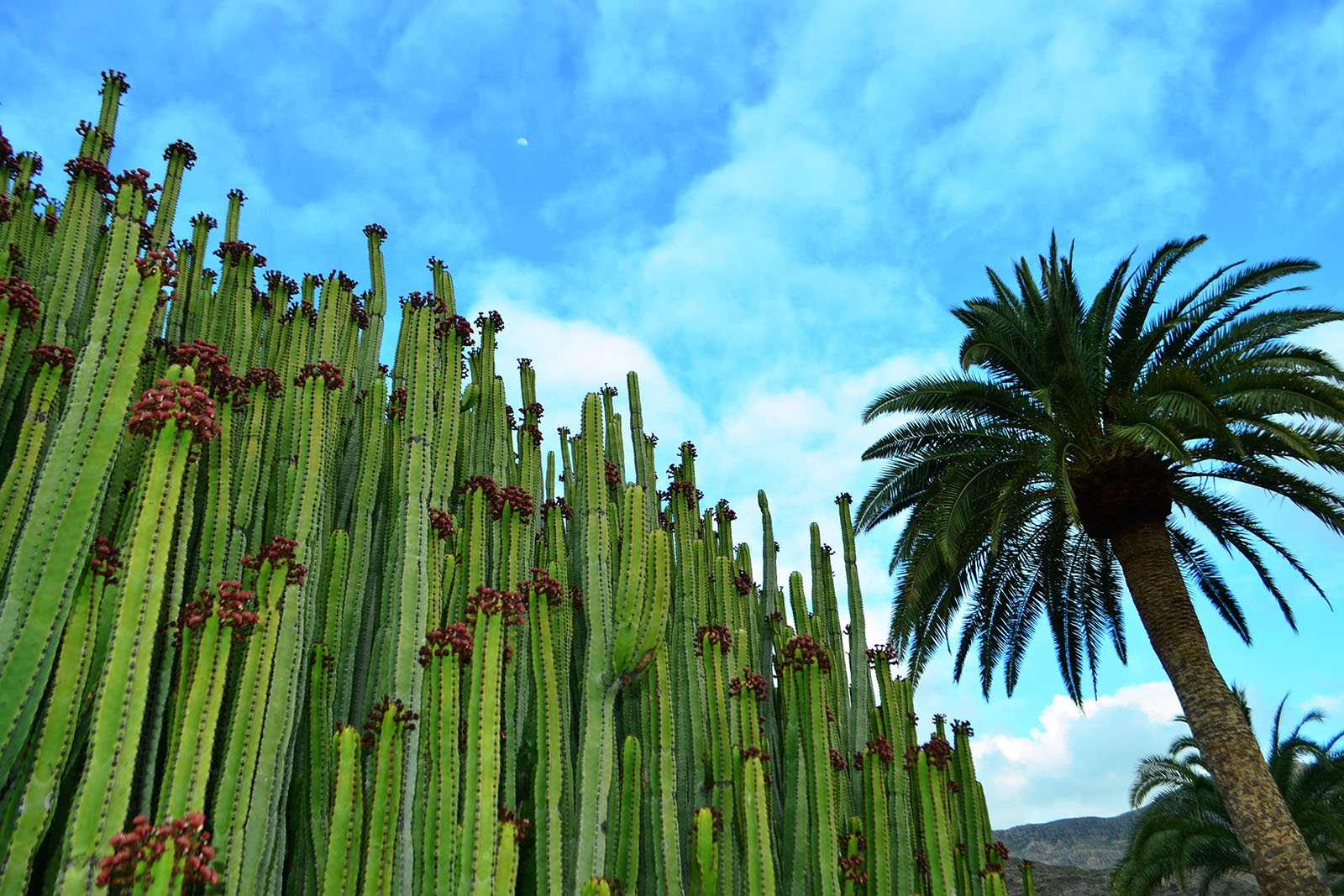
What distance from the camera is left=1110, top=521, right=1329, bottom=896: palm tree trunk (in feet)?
30.8

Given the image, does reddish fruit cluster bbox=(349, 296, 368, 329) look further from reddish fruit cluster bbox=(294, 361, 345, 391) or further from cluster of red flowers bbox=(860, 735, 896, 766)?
cluster of red flowers bbox=(860, 735, 896, 766)

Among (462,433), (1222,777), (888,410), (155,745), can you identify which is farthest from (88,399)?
(1222,777)

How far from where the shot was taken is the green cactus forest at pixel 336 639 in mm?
2787

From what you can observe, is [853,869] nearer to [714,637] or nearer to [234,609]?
[714,637]

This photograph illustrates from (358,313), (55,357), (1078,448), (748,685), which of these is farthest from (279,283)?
(1078,448)

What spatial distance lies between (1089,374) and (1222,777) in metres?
5.10

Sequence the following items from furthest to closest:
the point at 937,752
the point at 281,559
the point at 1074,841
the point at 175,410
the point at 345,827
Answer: the point at 1074,841 < the point at 937,752 < the point at 281,559 < the point at 345,827 < the point at 175,410

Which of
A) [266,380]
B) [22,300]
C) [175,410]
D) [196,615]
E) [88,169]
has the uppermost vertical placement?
[88,169]

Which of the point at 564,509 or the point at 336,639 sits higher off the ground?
the point at 564,509

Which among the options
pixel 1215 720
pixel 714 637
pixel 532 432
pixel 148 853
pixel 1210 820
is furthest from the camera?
pixel 1210 820

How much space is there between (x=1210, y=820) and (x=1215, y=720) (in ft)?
30.4

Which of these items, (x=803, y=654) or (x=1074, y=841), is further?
(x=1074, y=841)

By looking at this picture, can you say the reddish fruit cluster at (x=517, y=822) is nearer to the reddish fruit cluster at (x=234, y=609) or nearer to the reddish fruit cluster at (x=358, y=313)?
the reddish fruit cluster at (x=234, y=609)

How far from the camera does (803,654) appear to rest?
5.11m
